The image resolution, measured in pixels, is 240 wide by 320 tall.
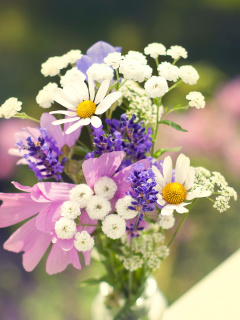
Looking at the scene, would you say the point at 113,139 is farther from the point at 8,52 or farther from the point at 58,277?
the point at 8,52

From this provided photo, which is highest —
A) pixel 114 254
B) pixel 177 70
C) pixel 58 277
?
pixel 177 70

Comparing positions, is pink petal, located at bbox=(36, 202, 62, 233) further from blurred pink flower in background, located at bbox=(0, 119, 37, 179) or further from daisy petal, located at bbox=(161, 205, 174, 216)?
blurred pink flower in background, located at bbox=(0, 119, 37, 179)

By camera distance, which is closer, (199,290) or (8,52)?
(199,290)

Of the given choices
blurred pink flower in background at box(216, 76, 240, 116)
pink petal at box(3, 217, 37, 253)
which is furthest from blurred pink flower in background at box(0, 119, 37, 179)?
pink petal at box(3, 217, 37, 253)

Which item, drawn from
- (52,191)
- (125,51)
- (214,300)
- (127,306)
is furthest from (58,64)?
(125,51)

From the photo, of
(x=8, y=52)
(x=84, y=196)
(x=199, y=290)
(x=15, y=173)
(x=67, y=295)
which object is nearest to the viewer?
(x=84, y=196)

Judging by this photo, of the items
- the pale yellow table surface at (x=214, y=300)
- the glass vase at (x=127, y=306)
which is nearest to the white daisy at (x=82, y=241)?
the glass vase at (x=127, y=306)

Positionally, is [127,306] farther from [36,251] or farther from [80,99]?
[80,99]

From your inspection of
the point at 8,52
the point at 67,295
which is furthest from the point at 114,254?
the point at 8,52
